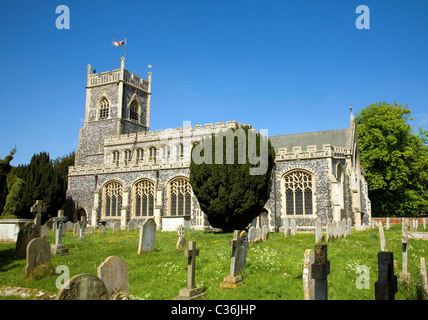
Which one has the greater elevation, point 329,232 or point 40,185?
point 40,185

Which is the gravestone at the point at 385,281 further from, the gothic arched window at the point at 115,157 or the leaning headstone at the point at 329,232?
the gothic arched window at the point at 115,157

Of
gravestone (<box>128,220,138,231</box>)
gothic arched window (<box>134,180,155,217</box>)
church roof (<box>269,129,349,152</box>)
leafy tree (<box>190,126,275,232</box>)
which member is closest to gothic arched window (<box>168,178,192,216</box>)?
gothic arched window (<box>134,180,155,217</box>)

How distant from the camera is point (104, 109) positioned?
36.1 metres

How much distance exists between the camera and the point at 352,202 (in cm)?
2334

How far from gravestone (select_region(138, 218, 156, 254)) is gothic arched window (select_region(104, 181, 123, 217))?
17060mm

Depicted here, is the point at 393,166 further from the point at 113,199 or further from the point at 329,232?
the point at 113,199

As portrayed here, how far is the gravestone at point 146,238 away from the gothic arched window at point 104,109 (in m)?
25.8

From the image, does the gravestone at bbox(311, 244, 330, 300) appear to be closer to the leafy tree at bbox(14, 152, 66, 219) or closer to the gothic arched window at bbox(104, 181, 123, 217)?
the gothic arched window at bbox(104, 181, 123, 217)

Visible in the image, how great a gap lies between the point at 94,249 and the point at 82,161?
2478cm

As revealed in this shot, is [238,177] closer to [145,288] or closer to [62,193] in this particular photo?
[145,288]

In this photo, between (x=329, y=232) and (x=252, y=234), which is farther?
(x=329, y=232)

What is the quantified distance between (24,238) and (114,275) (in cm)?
741

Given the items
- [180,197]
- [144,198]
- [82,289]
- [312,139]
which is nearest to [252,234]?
[82,289]

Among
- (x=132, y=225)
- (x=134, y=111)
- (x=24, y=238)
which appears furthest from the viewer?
(x=134, y=111)
